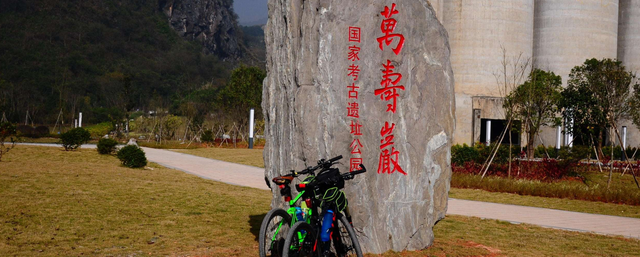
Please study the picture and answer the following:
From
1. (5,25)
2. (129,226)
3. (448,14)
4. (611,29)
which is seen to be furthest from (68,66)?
(129,226)

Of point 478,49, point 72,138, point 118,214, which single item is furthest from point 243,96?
point 118,214

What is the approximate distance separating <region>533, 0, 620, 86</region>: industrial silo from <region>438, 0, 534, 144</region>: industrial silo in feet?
7.35

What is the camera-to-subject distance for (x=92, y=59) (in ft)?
224

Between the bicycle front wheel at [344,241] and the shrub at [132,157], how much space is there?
10876mm

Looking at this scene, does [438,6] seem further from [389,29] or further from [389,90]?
[389,90]

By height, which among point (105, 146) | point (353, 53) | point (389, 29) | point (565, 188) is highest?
point (389, 29)

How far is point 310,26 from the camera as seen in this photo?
6562mm

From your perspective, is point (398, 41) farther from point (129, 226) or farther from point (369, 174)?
point (129, 226)

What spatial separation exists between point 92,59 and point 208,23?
37852mm

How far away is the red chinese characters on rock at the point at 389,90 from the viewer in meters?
6.49

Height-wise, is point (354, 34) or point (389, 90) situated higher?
point (354, 34)

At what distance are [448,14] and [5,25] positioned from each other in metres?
55.5

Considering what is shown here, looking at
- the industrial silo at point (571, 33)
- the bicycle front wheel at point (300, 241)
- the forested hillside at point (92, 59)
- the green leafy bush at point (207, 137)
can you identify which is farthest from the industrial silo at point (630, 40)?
the bicycle front wheel at point (300, 241)

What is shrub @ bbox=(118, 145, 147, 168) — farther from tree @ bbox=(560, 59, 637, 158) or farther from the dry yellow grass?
tree @ bbox=(560, 59, 637, 158)
